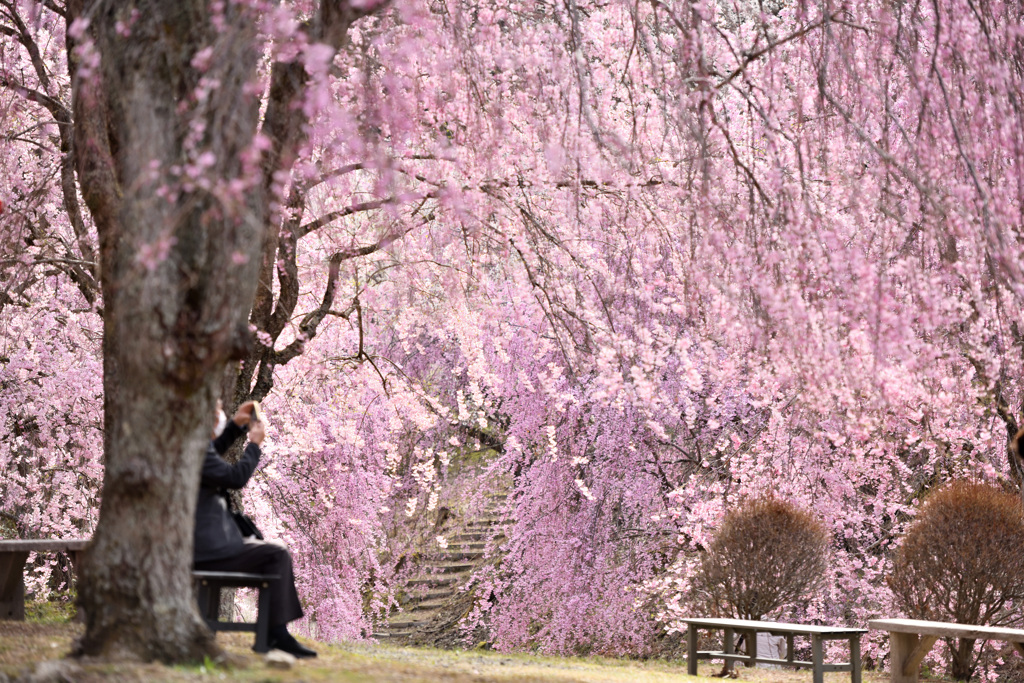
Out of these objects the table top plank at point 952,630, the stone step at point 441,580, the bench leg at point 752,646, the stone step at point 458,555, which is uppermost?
the table top plank at point 952,630

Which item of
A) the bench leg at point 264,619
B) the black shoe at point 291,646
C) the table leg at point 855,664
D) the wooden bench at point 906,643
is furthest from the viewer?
the table leg at point 855,664

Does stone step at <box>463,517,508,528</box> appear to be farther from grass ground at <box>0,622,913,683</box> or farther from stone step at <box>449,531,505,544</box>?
grass ground at <box>0,622,913,683</box>

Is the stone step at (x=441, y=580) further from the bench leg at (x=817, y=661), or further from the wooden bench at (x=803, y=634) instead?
the bench leg at (x=817, y=661)

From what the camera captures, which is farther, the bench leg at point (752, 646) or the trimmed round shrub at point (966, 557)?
the trimmed round shrub at point (966, 557)

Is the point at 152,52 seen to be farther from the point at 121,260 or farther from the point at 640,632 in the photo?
the point at 640,632

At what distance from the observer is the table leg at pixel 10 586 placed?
8258 millimetres

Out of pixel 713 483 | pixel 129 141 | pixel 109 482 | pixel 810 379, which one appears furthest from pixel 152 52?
pixel 713 483

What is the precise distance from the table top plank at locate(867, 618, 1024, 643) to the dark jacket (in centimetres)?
460

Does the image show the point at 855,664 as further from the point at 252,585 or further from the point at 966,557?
the point at 252,585

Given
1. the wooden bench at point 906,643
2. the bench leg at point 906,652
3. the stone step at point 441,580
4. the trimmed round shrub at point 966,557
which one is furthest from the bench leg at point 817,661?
the stone step at point 441,580

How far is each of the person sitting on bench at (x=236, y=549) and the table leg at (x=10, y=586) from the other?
13.2 feet

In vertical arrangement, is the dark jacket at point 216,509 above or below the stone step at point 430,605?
above

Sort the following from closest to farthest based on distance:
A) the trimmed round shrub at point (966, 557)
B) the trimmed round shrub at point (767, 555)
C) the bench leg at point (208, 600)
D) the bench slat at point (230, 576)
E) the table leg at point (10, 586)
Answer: the bench slat at point (230, 576) → the bench leg at point (208, 600) → the table leg at point (10, 586) → the trimmed round shrub at point (966, 557) → the trimmed round shrub at point (767, 555)

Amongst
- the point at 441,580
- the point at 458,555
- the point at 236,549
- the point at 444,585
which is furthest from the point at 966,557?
the point at 458,555
